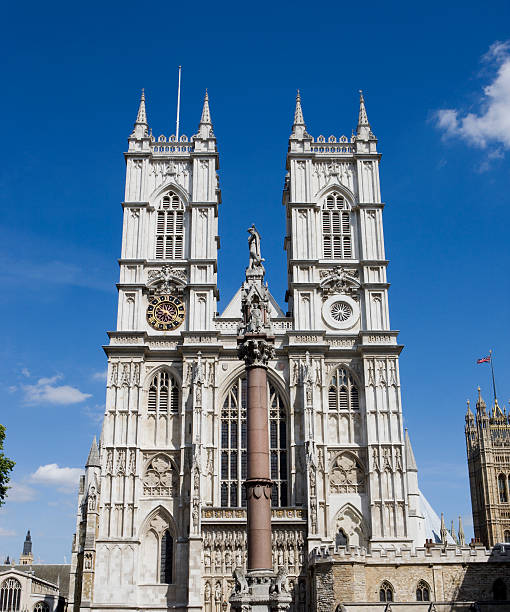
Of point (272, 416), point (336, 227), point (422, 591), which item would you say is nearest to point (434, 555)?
point (422, 591)

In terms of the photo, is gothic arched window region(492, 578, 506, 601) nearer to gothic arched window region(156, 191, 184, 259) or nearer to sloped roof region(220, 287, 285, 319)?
sloped roof region(220, 287, 285, 319)

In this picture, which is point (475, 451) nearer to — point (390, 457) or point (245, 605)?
point (390, 457)

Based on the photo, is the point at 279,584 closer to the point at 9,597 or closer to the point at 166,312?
the point at 166,312

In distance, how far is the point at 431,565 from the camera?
35469mm

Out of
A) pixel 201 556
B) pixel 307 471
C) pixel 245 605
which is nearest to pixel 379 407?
pixel 307 471

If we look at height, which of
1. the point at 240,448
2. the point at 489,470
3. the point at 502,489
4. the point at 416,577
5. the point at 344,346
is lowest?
the point at 416,577

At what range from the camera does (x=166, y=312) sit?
4562 centimetres

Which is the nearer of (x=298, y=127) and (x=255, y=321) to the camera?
(x=255, y=321)

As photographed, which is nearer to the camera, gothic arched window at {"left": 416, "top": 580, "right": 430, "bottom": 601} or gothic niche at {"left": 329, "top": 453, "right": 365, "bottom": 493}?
gothic arched window at {"left": 416, "top": 580, "right": 430, "bottom": 601}

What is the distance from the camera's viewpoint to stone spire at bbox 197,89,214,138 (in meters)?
49.3

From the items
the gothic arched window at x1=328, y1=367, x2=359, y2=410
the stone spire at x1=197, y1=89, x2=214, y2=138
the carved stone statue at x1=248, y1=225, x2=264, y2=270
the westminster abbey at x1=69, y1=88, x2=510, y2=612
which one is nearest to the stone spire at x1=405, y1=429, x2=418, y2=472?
the westminster abbey at x1=69, y1=88, x2=510, y2=612

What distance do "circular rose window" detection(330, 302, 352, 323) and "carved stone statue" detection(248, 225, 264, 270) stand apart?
19.8 meters

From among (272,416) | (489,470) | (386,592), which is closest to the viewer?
(386,592)

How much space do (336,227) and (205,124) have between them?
35.0 ft
